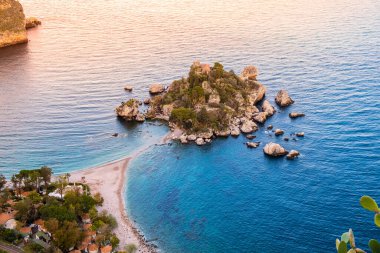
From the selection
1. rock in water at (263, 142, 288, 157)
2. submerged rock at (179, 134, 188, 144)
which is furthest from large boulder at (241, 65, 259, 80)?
rock in water at (263, 142, 288, 157)

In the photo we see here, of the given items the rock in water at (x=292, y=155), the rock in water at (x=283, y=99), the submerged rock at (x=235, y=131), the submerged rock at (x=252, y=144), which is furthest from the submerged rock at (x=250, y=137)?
the rock in water at (x=283, y=99)

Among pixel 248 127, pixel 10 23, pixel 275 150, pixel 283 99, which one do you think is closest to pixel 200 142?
pixel 248 127

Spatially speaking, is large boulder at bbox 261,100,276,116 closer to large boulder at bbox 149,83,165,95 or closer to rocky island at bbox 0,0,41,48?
large boulder at bbox 149,83,165,95

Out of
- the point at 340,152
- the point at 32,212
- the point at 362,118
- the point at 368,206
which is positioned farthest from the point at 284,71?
the point at 368,206

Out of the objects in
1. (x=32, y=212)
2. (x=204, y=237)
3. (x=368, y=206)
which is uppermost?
(x=368, y=206)

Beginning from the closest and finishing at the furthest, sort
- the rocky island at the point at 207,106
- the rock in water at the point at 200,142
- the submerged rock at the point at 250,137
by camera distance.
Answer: the rock in water at the point at 200,142
the submerged rock at the point at 250,137
the rocky island at the point at 207,106

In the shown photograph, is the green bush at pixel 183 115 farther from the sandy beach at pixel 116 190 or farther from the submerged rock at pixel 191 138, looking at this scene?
the sandy beach at pixel 116 190

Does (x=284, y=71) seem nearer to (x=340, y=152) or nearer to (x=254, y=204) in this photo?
(x=340, y=152)

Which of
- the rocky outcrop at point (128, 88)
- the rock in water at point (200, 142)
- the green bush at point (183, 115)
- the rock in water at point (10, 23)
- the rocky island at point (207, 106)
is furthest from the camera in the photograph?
the rock in water at point (10, 23)
